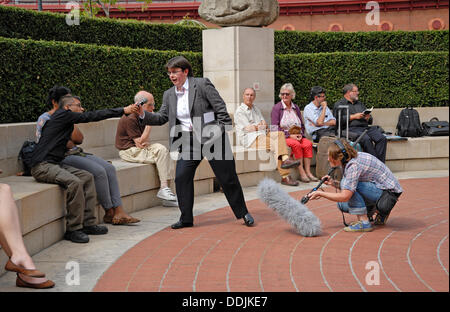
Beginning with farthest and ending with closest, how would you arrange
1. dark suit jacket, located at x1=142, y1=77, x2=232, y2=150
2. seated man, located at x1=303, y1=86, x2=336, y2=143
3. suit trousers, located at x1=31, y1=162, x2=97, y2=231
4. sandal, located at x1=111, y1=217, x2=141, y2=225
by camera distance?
seated man, located at x1=303, y1=86, x2=336, y2=143, sandal, located at x1=111, y1=217, x2=141, y2=225, dark suit jacket, located at x1=142, y1=77, x2=232, y2=150, suit trousers, located at x1=31, y1=162, x2=97, y2=231

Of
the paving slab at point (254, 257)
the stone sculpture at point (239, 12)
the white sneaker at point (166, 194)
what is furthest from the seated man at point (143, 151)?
the stone sculpture at point (239, 12)

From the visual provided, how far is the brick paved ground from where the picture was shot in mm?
4660

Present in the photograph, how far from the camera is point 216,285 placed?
15.4 feet

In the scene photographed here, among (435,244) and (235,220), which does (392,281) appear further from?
(235,220)

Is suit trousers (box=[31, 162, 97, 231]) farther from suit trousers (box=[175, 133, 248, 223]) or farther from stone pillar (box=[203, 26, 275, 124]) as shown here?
stone pillar (box=[203, 26, 275, 124])

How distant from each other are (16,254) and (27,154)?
216cm

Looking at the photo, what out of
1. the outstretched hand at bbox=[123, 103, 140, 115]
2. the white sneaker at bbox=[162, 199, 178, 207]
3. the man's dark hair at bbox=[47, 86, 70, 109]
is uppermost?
the man's dark hair at bbox=[47, 86, 70, 109]

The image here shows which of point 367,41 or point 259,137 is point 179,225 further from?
point 367,41

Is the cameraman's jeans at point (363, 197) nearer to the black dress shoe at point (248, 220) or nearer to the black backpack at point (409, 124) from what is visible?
the black dress shoe at point (248, 220)

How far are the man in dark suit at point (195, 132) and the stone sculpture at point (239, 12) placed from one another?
499 centimetres

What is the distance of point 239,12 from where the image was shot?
37.8ft

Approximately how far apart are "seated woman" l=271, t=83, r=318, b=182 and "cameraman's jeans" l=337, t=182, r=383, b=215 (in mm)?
3563

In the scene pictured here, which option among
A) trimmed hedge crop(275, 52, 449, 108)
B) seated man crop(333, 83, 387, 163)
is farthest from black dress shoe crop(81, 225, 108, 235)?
trimmed hedge crop(275, 52, 449, 108)

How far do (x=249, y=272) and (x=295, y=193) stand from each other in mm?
4159
